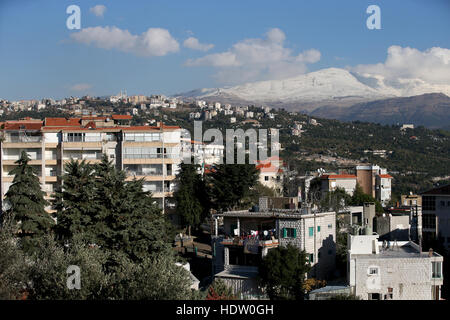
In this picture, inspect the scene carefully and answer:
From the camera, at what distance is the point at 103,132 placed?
4859 centimetres

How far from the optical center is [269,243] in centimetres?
3114

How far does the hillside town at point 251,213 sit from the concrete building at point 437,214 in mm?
54

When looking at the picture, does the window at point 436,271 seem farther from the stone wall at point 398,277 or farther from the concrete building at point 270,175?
the concrete building at point 270,175

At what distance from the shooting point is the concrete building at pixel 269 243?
101 ft

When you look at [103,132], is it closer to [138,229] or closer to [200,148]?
[138,229]

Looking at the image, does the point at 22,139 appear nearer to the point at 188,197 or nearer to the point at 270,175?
the point at 188,197

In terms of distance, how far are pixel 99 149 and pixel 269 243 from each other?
20.2 meters

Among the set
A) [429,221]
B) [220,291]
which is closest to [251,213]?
[220,291]

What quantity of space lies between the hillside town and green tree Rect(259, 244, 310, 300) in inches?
3.4

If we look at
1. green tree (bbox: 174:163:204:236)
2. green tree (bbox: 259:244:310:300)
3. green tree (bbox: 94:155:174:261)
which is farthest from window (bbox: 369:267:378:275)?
green tree (bbox: 174:163:204:236)

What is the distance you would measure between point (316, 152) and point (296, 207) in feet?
254

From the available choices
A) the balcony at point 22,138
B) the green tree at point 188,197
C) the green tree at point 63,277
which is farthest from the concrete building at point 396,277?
the balcony at point 22,138

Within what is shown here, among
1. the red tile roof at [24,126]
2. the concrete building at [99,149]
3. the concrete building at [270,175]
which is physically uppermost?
the red tile roof at [24,126]

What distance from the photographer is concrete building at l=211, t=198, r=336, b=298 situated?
30.7 meters
